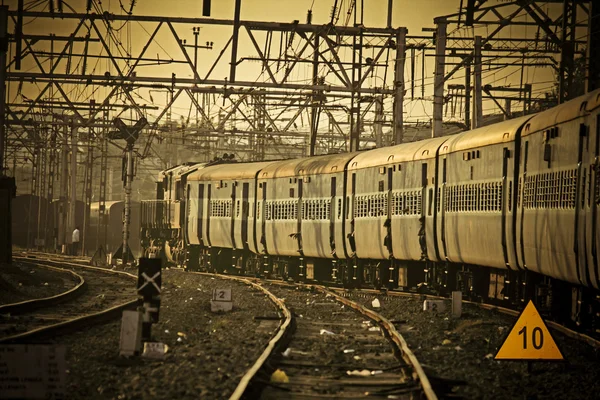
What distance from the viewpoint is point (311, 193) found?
3406 centimetres

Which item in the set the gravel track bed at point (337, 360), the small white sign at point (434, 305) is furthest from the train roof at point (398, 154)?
the gravel track bed at point (337, 360)

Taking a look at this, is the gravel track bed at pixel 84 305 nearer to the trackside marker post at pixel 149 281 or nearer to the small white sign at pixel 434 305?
the trackside marker post at pixel 149 281

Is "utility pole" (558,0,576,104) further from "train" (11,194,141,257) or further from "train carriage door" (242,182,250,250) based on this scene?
"train" (11,194,141,257)

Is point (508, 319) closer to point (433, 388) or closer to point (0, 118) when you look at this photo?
point (433, 388)

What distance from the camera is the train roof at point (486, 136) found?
20750 millimetres

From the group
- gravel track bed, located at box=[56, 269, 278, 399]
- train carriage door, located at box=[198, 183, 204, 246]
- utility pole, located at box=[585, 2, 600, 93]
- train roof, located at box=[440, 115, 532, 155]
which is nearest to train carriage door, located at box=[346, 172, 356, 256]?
train roof, located at box=[440, 115, 532, 155]

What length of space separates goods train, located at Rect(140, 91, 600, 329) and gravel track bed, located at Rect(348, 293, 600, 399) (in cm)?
106

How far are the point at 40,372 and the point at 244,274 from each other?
31.6m

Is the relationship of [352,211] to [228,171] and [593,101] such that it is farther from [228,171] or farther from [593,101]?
[593,101]

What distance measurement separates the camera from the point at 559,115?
1750 centimetres

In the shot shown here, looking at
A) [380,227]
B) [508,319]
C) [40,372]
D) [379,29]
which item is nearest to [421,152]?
[380,227]

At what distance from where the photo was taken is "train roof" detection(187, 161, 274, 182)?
39812mm

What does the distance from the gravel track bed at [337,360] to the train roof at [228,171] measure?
1716cm

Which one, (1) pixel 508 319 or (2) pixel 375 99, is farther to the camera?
(2) pixel 375 99
